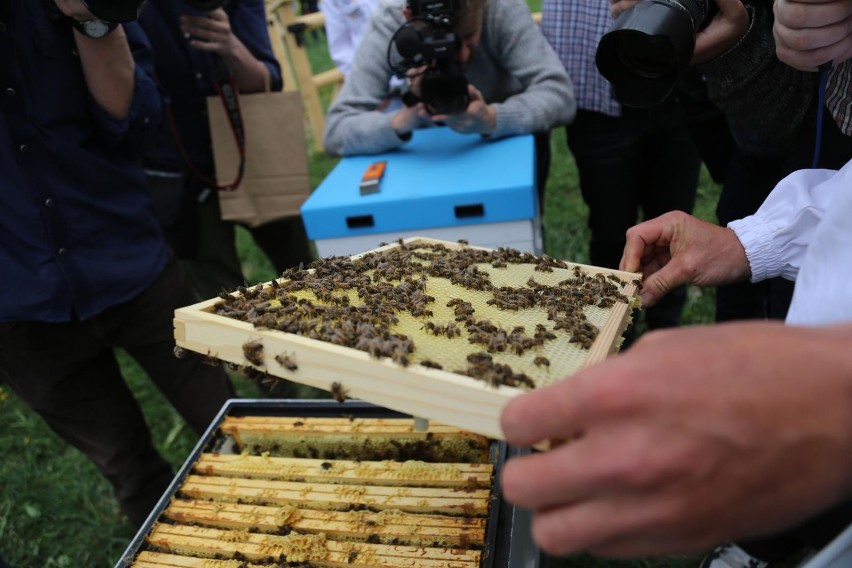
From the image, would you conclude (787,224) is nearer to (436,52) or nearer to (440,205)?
(440,205)

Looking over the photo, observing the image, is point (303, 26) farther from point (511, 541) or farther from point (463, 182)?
point (511, 541)

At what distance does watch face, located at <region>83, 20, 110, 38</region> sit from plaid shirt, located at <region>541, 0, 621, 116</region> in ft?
8.15

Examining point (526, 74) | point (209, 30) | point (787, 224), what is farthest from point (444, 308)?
point (209, 30)

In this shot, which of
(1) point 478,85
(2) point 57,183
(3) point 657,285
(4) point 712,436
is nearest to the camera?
(4) point 712,436

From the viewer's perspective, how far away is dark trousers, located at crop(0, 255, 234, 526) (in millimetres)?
2447

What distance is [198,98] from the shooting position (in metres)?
3.53

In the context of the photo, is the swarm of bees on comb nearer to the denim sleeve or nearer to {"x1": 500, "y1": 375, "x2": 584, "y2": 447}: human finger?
{"x1": 500, "y1": 375, "x2": 584, "y2": 447}: human finger

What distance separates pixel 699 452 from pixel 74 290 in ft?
7.99

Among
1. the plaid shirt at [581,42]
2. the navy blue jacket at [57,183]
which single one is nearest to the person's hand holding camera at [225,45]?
the navy blue jacket at [57,183]

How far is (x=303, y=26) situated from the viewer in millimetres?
7551

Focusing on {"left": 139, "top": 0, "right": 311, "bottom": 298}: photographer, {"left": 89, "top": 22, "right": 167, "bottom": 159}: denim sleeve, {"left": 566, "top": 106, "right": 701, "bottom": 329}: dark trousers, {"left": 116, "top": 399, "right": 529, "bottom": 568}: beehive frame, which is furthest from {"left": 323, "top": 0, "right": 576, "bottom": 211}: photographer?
{"left": 116, "top": 399, "right": 529, "bottom": 568}: beehive frame

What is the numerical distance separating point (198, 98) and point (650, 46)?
8.98 feet

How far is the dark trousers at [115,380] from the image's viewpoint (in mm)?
2447

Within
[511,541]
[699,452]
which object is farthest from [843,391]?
[511,541]
